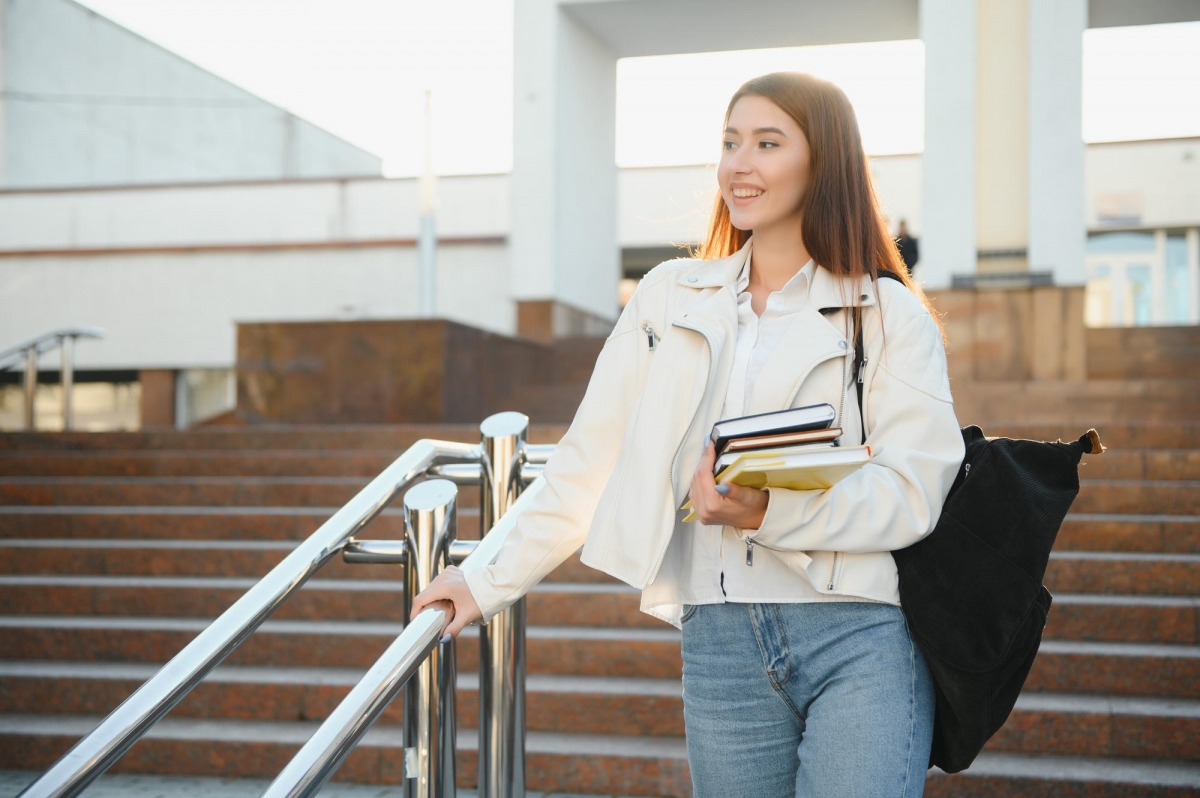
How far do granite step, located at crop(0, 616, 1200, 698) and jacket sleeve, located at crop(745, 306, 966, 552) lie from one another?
2843 millimetres

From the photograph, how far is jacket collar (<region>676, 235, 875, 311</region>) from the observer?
1.84 meters

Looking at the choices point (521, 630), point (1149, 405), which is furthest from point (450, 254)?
point (521, 630)

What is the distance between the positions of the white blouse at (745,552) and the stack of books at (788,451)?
231mm

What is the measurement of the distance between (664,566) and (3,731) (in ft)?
11.9

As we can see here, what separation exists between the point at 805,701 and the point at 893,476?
0.36 meters

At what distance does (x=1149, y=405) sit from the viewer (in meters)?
7.88

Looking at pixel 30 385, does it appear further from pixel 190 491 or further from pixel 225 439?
pixel 190 491

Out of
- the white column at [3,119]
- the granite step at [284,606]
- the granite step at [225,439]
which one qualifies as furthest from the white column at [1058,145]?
the white column at [3,119]

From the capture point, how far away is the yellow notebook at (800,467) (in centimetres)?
149

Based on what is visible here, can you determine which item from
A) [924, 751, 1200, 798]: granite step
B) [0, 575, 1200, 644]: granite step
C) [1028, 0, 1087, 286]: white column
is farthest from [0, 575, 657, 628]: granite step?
[1028, 0, 1087, 286]: white column

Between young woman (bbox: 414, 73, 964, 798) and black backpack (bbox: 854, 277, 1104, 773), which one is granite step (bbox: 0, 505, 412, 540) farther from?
black backpack (bbox: 854, 277, 1104, 773)

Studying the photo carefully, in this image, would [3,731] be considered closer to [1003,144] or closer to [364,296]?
[1003,144]

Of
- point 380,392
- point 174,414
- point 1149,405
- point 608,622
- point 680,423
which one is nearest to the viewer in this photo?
point 680,423

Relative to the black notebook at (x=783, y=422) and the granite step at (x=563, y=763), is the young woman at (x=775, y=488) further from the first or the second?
the granite step at (x=563, y=763)
